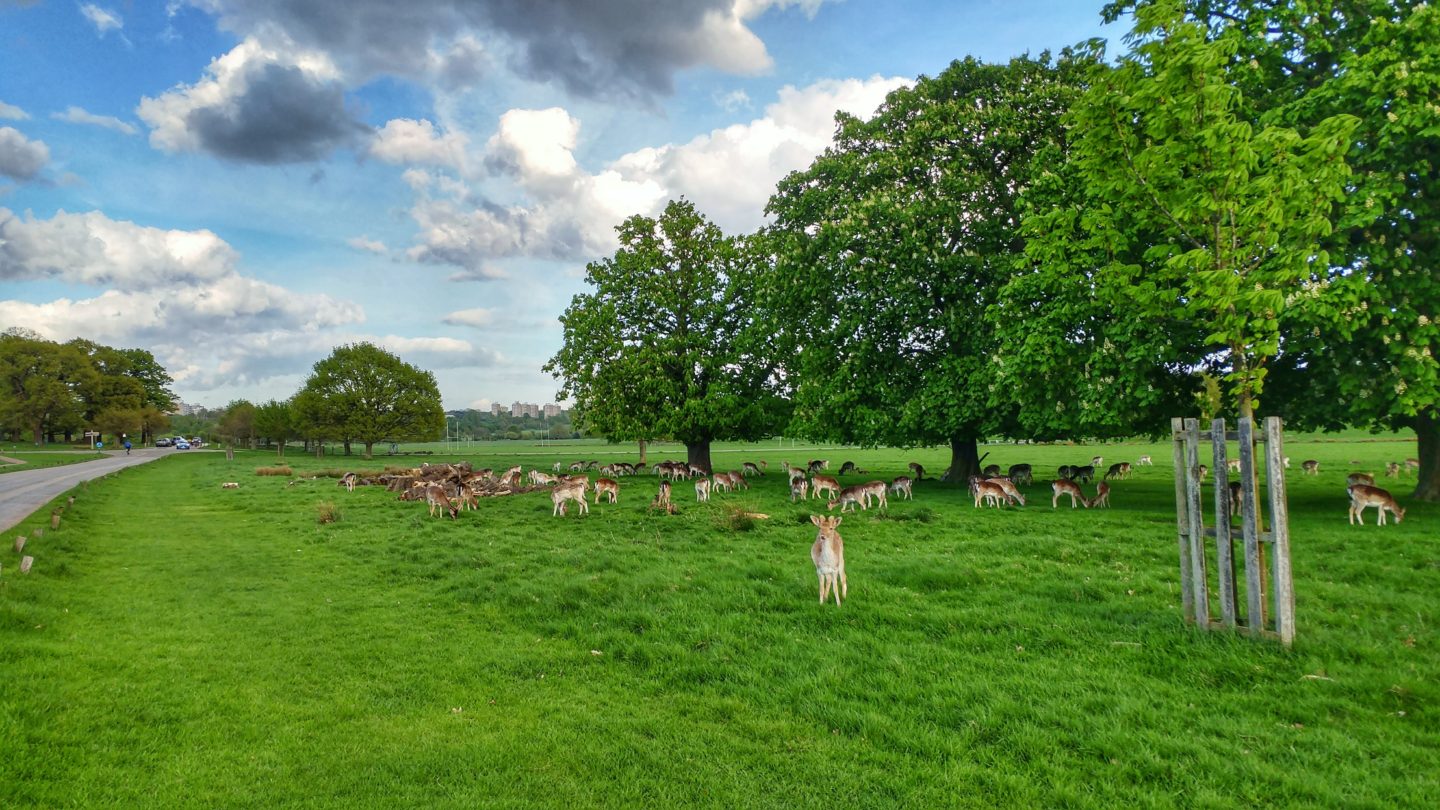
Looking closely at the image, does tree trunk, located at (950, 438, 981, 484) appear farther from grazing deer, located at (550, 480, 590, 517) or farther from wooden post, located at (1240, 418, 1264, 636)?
wooden post, located at (1240, 418, 1264, 636)

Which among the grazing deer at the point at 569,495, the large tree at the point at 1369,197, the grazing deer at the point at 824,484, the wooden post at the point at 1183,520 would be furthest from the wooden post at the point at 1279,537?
the grazing deer at the point at 569,495

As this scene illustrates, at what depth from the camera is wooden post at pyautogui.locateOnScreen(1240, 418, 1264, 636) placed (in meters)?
7.94

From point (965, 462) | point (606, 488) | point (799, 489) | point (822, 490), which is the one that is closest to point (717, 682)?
point (799, 489)

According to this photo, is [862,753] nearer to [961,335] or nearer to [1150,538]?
[1150,538]

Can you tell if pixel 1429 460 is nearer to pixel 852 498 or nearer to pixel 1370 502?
pixel 1370 502

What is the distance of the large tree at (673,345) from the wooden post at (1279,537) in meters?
24.3

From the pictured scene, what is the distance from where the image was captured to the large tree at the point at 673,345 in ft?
109

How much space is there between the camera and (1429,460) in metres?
19.8

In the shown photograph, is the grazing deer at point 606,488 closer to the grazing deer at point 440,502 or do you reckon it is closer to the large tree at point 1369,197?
the grazing deer at point 440,502

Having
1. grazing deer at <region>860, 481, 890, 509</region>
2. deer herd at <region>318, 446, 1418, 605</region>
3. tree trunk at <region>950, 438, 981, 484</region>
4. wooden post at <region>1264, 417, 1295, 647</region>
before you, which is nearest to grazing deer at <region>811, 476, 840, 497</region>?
deer herd at <region>318, 446, 1418, 605</region>

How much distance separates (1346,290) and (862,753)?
15.4 m

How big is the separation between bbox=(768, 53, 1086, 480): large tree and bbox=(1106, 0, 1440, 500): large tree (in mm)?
6059

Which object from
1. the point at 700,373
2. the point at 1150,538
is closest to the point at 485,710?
the point at 1150,538

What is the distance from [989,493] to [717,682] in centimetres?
1744
